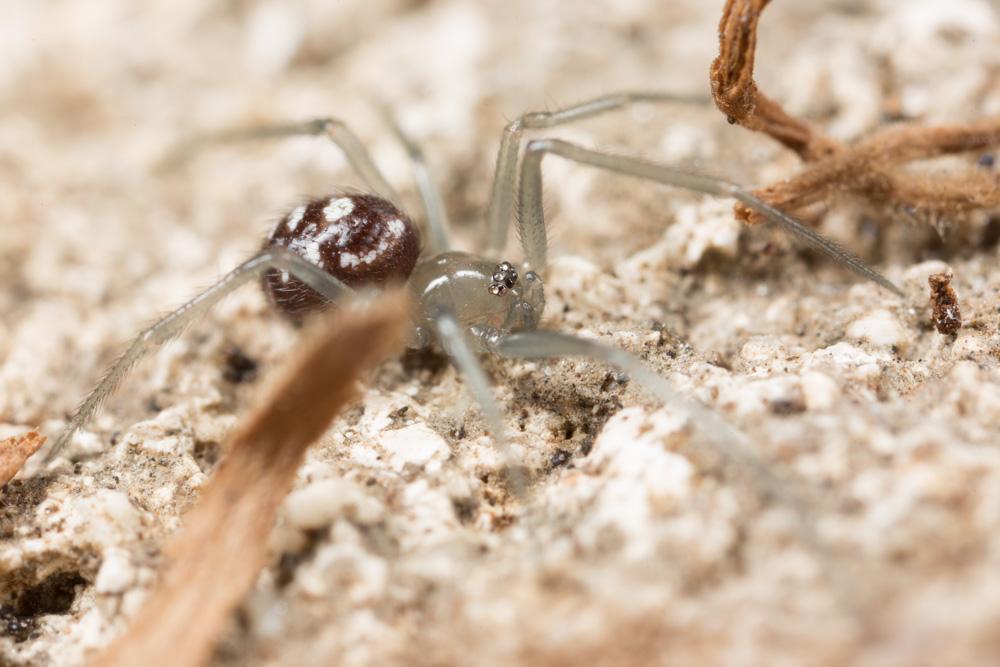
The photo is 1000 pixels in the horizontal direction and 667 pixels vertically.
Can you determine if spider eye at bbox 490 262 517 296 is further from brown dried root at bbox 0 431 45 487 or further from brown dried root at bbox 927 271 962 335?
brown dried root at bbox 0 431 45 487

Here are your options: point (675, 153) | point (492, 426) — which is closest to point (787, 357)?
point (492, 426)

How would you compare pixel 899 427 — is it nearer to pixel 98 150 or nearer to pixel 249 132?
pixel 249 132

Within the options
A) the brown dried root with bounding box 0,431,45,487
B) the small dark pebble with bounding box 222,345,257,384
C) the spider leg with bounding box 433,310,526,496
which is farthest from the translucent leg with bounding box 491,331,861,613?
the brown dried root with bounding box 0,431,45,487

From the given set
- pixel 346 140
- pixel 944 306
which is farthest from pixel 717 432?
pixel 346 140

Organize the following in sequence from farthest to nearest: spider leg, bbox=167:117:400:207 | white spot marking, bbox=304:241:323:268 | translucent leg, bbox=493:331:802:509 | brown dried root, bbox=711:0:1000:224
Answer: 1. spider leg, bbox=167:117:400:207
2. white spot marking, bbox=304:241:323:268
3. brown dried root, bbox=711:0:1000:224
4. translucent leg, bbox=493:331:802:509

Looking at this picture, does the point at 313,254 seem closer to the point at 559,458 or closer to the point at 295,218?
the point at 295,218

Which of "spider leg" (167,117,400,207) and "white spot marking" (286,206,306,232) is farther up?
"spider leg" (167,117,400,207)
